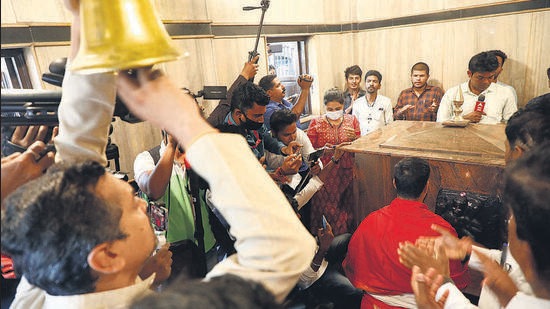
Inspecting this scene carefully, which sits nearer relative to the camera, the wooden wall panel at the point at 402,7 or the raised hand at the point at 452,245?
the raised hand at the point at 452,245

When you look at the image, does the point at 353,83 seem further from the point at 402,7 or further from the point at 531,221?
the point at 531,221

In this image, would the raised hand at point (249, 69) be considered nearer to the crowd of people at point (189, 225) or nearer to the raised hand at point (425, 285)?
the crowd of people at point (189, 225)

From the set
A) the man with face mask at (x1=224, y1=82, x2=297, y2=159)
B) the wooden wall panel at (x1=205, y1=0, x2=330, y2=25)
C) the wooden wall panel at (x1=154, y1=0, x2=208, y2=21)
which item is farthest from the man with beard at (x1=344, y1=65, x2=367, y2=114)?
the man with face mask at (x1=224, y1=82, x2=297, y2=159)

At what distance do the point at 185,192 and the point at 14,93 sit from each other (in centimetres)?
142

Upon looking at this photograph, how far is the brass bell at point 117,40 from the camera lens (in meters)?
0.54

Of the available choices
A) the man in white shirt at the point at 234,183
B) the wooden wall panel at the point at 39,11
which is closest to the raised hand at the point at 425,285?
the man in white shirt at the point at 234,183

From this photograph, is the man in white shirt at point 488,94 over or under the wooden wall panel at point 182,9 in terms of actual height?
under

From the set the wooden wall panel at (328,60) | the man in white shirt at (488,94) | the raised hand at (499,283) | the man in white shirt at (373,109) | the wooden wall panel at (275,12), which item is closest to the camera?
the raised hand at (499,283)

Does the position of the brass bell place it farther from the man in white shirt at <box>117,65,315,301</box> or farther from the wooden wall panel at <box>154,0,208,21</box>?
the wooden wall panel at <box>154,0,208,21</box>

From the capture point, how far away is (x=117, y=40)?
0.56 meters

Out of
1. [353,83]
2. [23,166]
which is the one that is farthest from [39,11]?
[353,83]

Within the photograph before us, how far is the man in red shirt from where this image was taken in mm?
1830

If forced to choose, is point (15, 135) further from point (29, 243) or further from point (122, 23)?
point (122, 23)

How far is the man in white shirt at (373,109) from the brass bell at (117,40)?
425 centimetres
